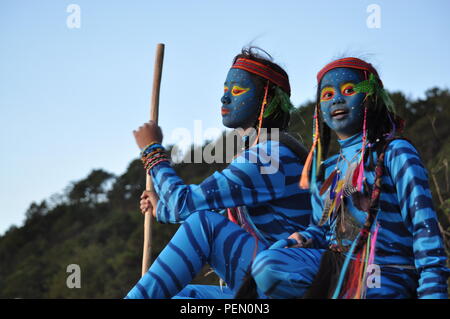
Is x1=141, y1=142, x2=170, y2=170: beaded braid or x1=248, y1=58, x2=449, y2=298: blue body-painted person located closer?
x1=248, y1=58, x2=449, y2=298: blue body-painted person

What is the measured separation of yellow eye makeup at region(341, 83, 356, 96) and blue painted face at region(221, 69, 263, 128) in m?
0.63

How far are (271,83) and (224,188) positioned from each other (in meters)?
0.79

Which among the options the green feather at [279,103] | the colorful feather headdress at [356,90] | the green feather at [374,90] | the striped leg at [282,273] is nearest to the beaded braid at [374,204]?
the colorful feather headdress at [356,90]

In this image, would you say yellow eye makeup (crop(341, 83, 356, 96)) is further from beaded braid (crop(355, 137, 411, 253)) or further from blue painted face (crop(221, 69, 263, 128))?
blue painted face (crop(221, 69, 263, 128))

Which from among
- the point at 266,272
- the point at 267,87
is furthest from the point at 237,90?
the point at 266,272

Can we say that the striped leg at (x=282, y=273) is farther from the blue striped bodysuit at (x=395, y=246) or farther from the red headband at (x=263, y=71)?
the red headband at (x=263, y=71)

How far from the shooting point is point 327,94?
3.47 meters

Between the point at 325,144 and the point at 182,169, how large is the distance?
18.2m

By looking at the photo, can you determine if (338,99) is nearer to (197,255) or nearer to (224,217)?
(224,217)

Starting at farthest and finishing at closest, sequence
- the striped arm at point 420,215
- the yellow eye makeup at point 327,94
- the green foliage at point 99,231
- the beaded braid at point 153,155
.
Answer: the green foliage at point 99,231 < the beaded braid at point 153,155 < the yellow eye makeup at point 327,94 < the striped arm at point 420,215

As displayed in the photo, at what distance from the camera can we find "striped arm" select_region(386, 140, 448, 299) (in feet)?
9.12

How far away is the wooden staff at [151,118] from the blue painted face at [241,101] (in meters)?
0.50

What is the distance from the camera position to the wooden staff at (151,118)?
401 centimetres

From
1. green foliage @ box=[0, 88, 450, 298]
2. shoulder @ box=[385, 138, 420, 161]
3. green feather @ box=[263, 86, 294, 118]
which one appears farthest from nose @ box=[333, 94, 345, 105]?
green foliage @ box=[0, 88, 450, 298]
